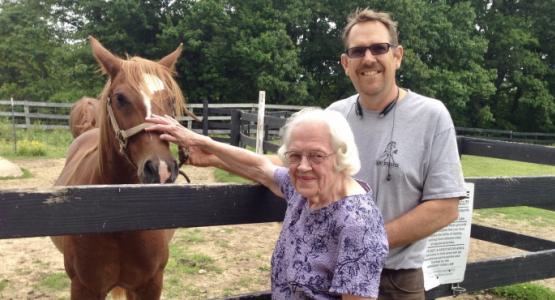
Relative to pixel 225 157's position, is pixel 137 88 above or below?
above

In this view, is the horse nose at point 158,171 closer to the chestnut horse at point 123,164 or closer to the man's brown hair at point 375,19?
the chestnut horse at point 123,164

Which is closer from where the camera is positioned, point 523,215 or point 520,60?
point 523,215

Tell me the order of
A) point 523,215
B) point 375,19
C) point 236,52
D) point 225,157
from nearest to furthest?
point 375,19
point 225,157
point 523,215
point 236,52

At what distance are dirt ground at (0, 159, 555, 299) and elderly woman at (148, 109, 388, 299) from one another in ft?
9.91

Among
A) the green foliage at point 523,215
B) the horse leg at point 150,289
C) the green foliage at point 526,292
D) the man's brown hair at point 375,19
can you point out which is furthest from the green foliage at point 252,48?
the man's brown hair at point 375,19

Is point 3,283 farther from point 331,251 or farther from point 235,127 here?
point 235,127

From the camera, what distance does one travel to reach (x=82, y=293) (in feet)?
9.36

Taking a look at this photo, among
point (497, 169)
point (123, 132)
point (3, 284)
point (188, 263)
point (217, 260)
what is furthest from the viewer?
point (497, 169)

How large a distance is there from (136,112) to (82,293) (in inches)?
46.9

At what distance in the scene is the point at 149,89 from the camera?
262 centimetres

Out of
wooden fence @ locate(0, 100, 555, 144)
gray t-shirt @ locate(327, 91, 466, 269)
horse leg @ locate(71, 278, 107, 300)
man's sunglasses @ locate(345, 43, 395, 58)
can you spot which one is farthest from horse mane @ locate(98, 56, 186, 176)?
wooden fence @ locate(0, 100, 555, 144)

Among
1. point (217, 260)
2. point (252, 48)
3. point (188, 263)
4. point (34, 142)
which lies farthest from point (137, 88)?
point (252, 48)

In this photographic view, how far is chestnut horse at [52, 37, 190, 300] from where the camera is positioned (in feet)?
8.50

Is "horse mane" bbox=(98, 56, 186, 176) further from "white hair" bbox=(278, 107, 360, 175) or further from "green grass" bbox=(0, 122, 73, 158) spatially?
"green grass" bbox=(0, 122, 73, 158)
